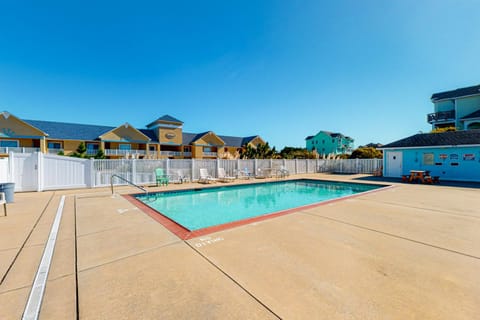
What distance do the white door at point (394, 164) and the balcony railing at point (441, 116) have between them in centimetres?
1483

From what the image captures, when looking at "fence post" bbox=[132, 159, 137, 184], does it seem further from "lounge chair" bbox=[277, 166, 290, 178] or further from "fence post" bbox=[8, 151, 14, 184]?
"lounge chair" bbox=[277, 166, 290, 178]

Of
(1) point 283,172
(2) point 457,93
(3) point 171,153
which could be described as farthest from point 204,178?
(2) point 457,93

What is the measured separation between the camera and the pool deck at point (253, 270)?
1926 millimetres

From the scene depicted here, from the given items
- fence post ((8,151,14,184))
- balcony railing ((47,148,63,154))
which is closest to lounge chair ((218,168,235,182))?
fence post ((8,151,14,184))

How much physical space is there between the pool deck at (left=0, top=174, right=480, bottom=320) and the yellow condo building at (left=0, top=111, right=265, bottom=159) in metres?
18.2

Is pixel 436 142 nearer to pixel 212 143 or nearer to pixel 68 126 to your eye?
pixel 212 143

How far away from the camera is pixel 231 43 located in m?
13.1

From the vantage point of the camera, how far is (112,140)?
28.1 metres

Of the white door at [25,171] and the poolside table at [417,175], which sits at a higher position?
the white door at [25,171]

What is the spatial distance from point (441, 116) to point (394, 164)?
50.6ft

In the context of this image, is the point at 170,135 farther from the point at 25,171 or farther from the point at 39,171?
the point at 25,171

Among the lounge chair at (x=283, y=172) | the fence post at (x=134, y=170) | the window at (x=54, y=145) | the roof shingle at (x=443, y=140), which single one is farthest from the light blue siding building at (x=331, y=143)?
the window at (x=54, y=145)

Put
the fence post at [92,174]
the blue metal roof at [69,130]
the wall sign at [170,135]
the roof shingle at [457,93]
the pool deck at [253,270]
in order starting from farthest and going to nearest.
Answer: the wall sign at [170,135], the blue metal roof at [69,130], the roof shingle at [457,93], the fence post at [92,174], the pool deck at [253,270]

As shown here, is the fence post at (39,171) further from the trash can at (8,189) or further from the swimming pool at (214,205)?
the swimming pool at (214,205)
